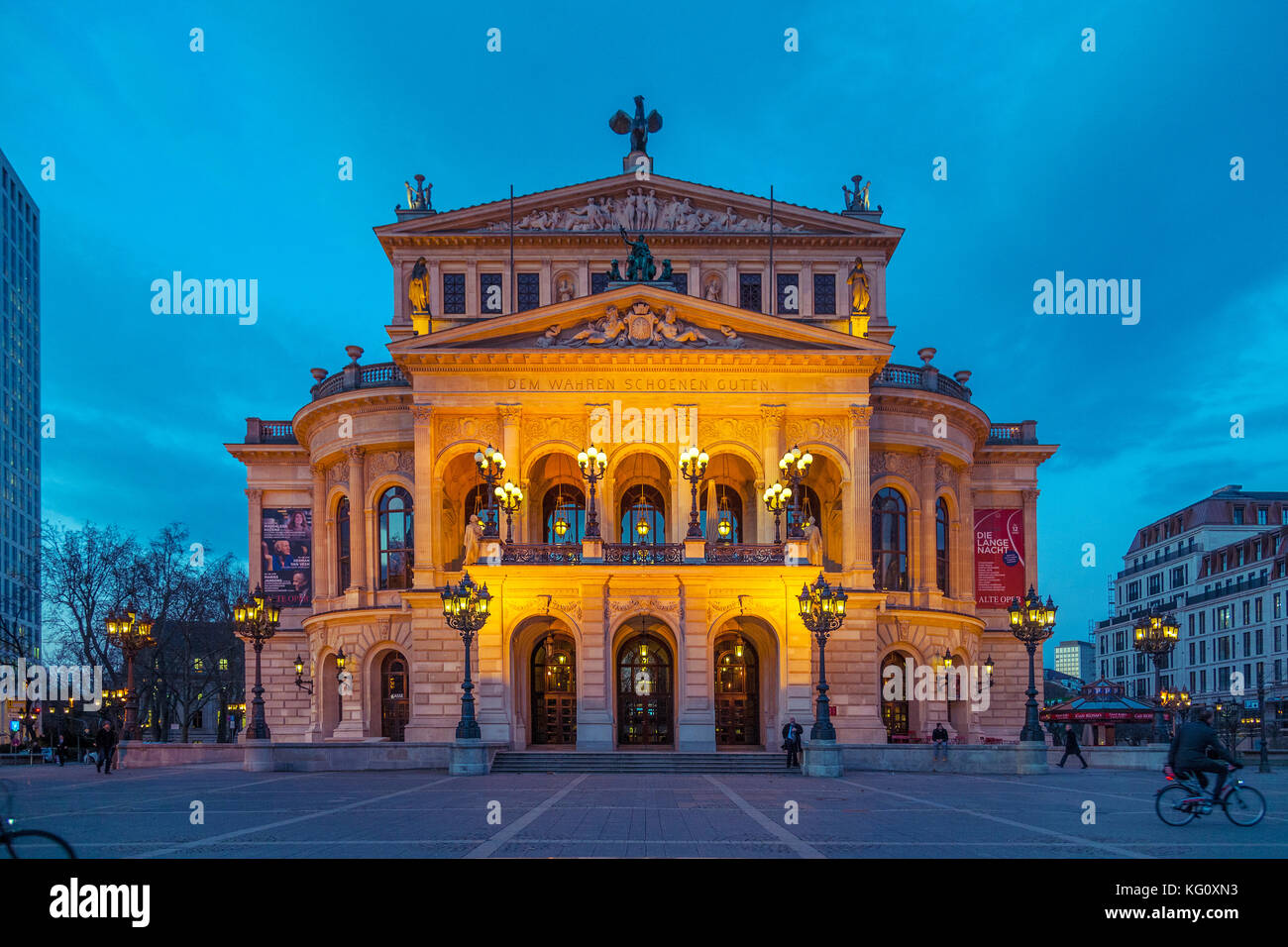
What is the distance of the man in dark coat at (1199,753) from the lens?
60.1 feet

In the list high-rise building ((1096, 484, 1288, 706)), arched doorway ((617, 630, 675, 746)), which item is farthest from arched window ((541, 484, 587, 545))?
high-rise building ((1096, 484, 1288, 706))

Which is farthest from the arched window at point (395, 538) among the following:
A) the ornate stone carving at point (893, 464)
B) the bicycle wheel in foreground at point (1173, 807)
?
the bicycle wheel in foreground at point (1173, 807)

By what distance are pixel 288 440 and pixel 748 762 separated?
30.8m

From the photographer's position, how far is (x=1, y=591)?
108750 millimetres

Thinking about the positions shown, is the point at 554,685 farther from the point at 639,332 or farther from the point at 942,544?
the point at 942,544

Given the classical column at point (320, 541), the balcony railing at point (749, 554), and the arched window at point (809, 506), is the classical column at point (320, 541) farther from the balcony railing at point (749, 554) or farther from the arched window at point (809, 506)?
the arched window at point (809, 506)

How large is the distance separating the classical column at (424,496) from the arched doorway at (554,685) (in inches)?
200

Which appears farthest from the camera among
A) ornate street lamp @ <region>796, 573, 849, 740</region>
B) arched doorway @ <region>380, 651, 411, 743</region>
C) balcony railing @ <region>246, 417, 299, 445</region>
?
balcony railing @ <region>246, 417, 299, 445</region>

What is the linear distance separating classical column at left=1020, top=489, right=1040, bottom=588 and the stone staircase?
23.0 m

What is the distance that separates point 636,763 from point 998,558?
2456 cm

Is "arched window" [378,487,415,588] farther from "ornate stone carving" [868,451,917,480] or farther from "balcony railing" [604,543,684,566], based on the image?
"ornate stone carving" [868,451,917,480]

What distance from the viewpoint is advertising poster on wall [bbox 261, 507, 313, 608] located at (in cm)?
5628
